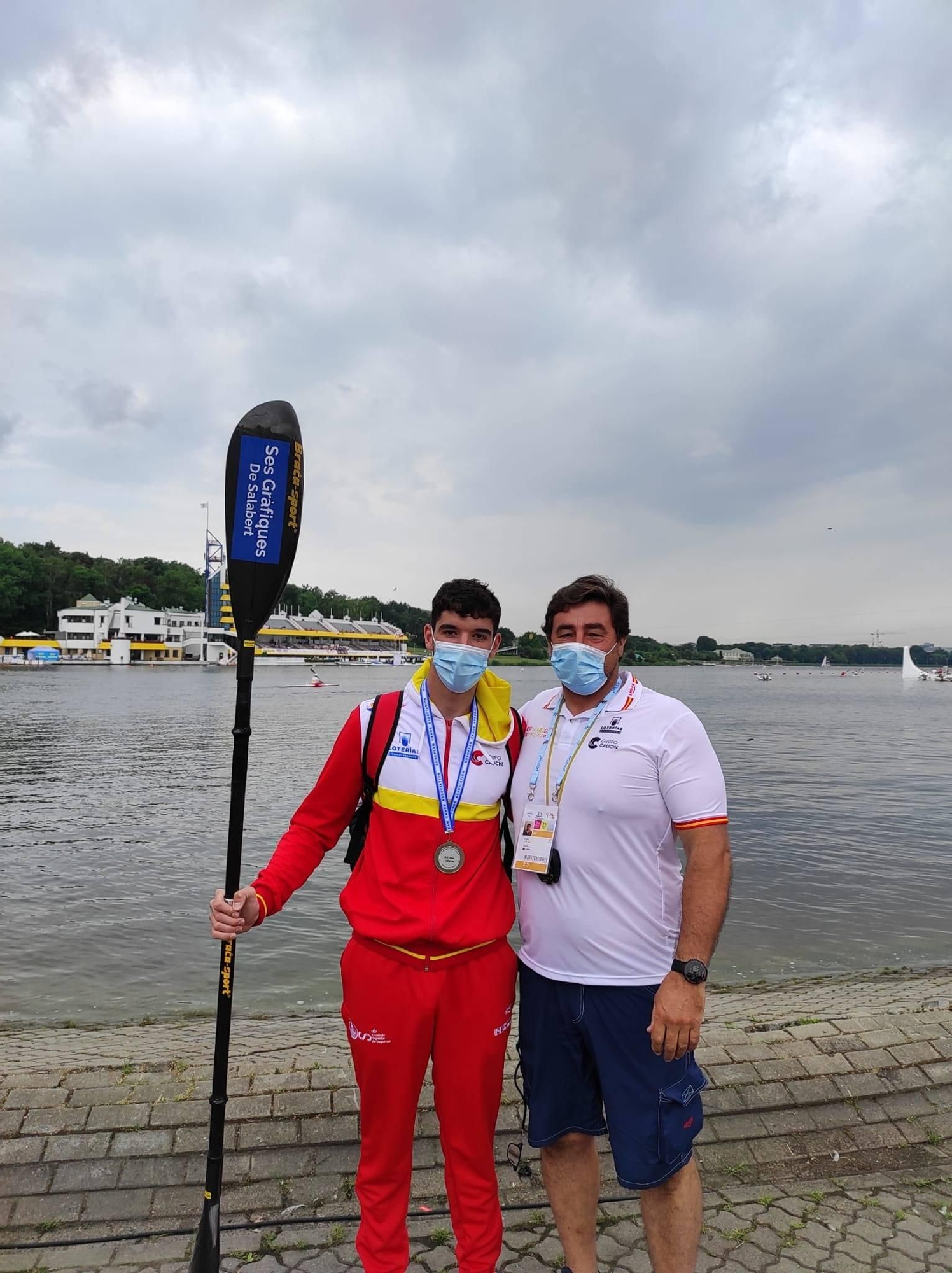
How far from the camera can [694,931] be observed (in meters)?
2.79

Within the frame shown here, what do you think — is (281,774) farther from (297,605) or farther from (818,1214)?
(297,605)

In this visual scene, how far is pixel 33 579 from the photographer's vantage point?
123 meters

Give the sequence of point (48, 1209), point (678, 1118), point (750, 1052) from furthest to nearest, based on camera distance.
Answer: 1. point (750, 1052)
2. point (48, 1209)
3. point (678, 1118)

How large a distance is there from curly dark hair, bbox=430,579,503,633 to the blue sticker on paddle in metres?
0.70

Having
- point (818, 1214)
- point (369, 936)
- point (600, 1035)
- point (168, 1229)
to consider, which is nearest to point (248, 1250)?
point (168, 1229)

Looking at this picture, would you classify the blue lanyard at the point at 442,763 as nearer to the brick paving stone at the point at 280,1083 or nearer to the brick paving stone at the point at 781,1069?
the brick paving stone at the point at 280,1083

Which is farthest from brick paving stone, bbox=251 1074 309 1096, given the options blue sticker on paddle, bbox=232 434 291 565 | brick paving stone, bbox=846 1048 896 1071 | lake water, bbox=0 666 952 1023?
lake water, bbox=0 666 952 1023

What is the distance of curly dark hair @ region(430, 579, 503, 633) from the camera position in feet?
10.8

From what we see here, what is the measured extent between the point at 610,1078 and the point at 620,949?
1.45 ft

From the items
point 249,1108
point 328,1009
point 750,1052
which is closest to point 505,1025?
point 249,1108

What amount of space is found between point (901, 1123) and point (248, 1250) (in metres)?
2.96

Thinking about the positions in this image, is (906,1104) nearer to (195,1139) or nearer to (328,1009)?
(195,1139)

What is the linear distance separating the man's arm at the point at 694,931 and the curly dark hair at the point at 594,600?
34.1 inches

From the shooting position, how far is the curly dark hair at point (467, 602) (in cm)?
328
